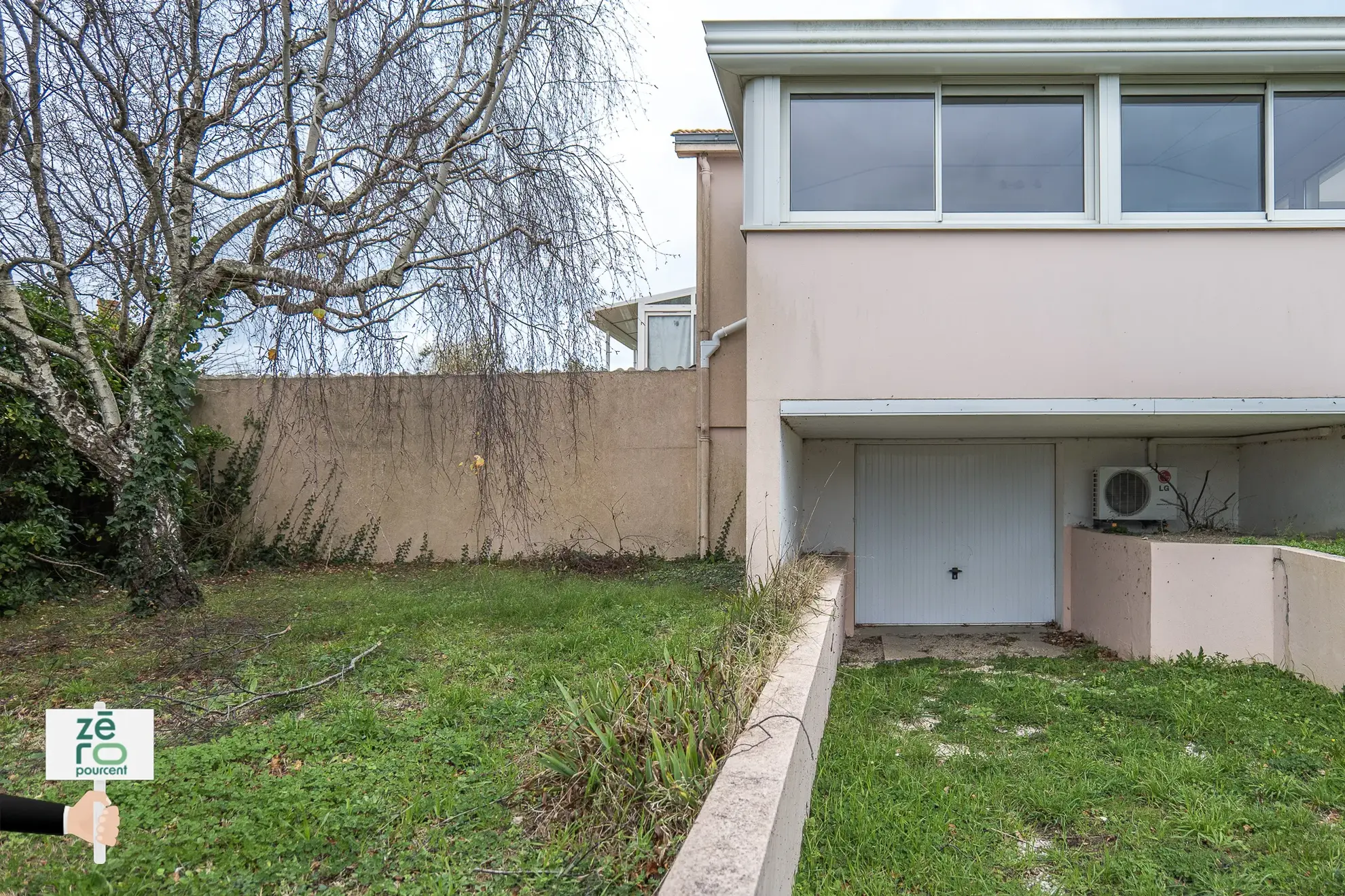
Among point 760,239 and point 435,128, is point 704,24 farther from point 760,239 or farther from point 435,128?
point 435,128

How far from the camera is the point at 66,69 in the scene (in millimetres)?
4520

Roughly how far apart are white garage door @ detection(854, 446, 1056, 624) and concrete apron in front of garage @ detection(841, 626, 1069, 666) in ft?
0.71

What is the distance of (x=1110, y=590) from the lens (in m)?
6.82

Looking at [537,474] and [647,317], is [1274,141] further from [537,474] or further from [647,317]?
[537,474]

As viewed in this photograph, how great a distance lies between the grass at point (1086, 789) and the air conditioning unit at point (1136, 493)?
2276mm

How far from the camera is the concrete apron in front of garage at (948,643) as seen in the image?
22.2ft

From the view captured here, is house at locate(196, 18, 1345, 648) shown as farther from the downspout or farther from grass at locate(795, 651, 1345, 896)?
the downspout

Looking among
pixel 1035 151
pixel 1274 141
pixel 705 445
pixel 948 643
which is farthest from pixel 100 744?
pixel 1274 141

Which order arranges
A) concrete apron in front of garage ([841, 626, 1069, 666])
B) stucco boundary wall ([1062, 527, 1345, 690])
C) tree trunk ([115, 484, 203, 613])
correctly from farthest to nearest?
concrete apron in front of garage ([841, 626, 1069, 666]) < tree trunk ([115, 484, 203, 613]) < stucco boundary wall ([1062, 527, 1345, 690])

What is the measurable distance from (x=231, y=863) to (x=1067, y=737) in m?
3.98

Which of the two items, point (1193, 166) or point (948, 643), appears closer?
point (1193, 166)

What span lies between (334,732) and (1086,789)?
334cm

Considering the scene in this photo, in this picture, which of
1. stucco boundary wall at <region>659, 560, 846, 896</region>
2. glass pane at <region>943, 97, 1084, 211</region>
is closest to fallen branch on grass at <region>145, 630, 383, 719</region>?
stucco boundary wall at <region>659, 560, 846, 896</region>

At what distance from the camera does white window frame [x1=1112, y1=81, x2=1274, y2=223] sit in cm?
589
